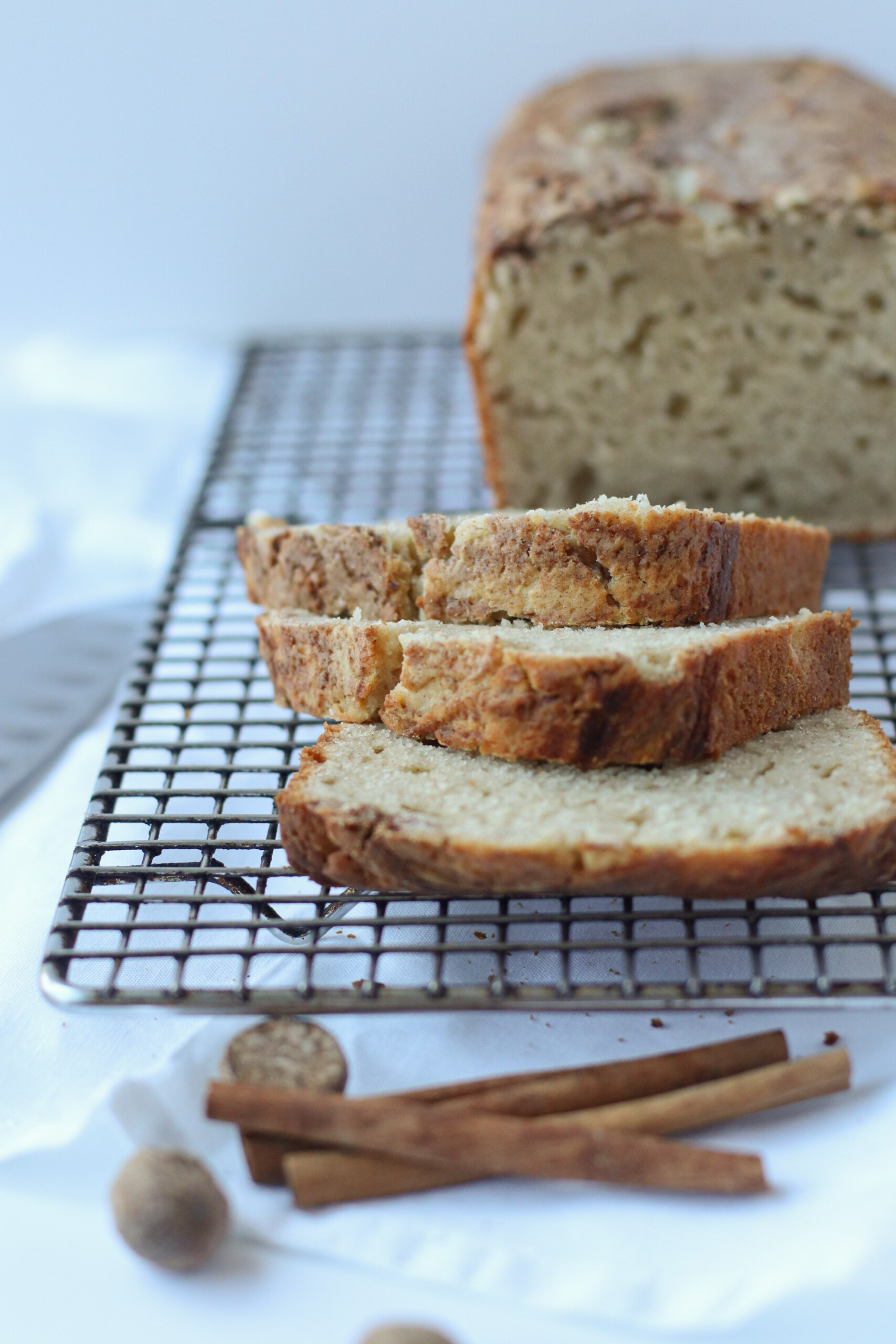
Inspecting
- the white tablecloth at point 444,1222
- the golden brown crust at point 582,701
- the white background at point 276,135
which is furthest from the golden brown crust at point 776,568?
the white background at point 276,135

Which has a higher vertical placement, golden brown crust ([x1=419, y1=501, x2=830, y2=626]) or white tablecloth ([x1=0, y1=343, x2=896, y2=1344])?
golden brown crust ([x1=419, y1=501, x2=830, y2=626])

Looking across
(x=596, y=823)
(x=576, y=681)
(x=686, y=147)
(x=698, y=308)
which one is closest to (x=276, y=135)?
(x=686, y=147)

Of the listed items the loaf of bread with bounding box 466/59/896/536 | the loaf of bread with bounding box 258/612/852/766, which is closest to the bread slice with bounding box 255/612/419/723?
the loaf of bread with bounding box 258/612/852/766

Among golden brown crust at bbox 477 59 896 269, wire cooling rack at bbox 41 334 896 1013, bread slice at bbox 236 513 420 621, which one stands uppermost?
golden brown crust at bbox 477 59 896 269

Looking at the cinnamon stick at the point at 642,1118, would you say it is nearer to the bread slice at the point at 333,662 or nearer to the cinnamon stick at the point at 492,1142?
the cinnamon stick at the point at 492,1142

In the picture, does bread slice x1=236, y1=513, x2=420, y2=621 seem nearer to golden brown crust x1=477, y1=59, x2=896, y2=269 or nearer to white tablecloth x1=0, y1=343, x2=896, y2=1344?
white tablecloth x1=0, y1=343, x2=896, y2=1344
